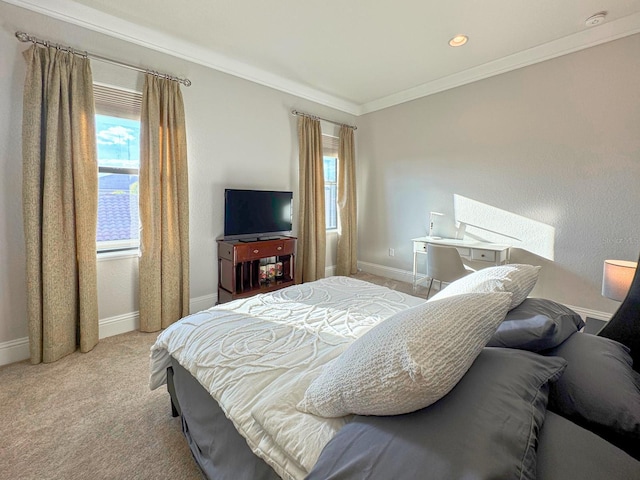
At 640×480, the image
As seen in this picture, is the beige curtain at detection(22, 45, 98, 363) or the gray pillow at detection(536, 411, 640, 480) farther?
the beige curtain at detection(22, 45, 98, 363)

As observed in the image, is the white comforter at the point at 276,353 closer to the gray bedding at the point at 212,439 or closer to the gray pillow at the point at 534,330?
the gray bedding at the point at 212,439

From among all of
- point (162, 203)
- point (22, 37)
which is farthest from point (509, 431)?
point (22, 37)

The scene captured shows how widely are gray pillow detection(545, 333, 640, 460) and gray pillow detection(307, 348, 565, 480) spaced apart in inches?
3.3

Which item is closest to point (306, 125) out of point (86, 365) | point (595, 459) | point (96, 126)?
point (96, 126)

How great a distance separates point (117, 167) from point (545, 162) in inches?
168

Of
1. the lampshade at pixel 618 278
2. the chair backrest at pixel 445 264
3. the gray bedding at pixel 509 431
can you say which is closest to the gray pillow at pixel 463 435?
the gray bedding at pixel 509 431

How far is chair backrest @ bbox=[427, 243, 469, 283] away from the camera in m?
3.04

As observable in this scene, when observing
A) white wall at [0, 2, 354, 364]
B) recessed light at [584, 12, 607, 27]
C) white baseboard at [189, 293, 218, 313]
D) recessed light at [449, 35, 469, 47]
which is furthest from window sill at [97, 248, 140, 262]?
recessed light at [584, 12, 607, 27]

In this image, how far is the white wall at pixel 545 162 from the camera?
2697mm

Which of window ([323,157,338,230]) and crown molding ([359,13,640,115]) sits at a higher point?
crown molding ([359,13,640,115])

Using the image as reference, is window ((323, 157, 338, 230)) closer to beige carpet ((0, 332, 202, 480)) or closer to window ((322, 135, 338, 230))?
window ((322, 135, 338, 230))

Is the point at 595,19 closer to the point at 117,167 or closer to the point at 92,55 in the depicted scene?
the point at 92,55

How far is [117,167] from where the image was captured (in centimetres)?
267

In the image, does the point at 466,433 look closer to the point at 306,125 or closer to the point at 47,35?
the point at 47,35
